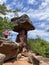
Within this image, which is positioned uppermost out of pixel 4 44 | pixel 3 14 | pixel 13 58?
pixel 3 14

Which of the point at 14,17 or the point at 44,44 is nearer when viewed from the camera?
the point at 14,17

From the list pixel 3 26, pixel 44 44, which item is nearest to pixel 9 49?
pixel 3 26

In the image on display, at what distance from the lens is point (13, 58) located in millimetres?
17766

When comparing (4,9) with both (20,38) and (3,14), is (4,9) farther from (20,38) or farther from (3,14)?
(20,38)

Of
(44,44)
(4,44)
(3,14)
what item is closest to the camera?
(4,44)

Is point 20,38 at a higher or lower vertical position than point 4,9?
lower

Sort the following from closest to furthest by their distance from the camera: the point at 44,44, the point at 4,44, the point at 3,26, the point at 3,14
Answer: the point at 4,44 < the point at 3,26 < the point at 3,14 < the point at 44,44

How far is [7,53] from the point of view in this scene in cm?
1684

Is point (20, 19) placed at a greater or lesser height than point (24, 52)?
greater

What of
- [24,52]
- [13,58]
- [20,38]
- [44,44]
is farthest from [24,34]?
[44,44]

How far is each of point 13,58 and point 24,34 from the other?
16.0 feet

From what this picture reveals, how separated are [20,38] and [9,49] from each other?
Answer: 5.06 metres

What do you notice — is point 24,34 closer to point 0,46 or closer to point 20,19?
point 20,19

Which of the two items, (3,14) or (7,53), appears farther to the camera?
(3,14)
